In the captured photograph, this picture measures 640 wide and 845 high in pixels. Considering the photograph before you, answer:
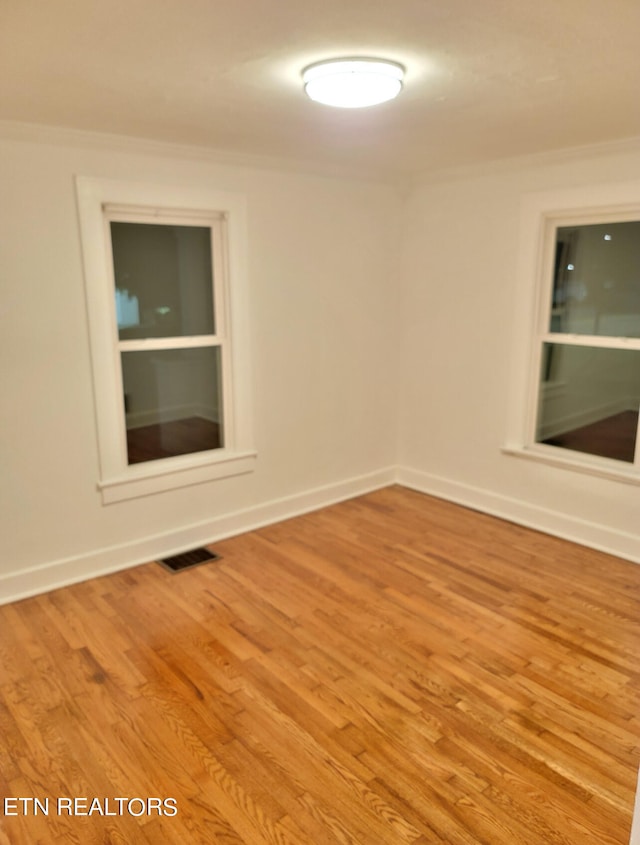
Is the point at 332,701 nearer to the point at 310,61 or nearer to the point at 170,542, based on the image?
the point at 170,542

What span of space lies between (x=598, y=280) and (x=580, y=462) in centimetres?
113

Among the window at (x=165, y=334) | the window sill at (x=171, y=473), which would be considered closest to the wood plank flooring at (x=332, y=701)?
the window sill at (x=171, y=473)

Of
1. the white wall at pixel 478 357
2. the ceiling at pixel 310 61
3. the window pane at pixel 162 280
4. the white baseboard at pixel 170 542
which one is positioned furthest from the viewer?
the white wall at pixel 478 357

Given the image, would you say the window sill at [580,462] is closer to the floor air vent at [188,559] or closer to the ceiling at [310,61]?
the ceiling at [310,61]

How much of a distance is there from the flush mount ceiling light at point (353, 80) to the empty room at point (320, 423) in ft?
0.05

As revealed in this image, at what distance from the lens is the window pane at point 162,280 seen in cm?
343

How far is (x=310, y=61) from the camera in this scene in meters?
1.99

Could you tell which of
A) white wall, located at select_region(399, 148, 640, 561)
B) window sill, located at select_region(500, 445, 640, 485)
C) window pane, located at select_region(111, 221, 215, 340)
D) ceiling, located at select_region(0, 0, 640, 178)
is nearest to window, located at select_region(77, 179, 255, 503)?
window pane, located at select_region(111, 221, 215, 340)

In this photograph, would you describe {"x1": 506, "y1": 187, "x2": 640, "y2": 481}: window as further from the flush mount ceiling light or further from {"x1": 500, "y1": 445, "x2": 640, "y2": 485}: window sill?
the flush mount ceiling light

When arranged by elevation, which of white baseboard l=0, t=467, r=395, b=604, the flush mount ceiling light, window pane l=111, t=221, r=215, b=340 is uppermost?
the flush mount ceiling light

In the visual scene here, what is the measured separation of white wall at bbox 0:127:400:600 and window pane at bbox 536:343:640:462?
4.02 ft

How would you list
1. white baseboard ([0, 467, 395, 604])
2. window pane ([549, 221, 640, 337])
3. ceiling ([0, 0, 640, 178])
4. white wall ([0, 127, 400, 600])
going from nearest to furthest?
1. ceiling ([0, 0, 640, 178])
2. white wall ([0, 127, 400, 600])
3. white baseboard ([0, 467, 395, 604])
4. window pane ([549, 221, 640, 337])

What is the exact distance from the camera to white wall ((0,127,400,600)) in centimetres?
298

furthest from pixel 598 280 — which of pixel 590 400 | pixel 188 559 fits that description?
pixel 188 559
